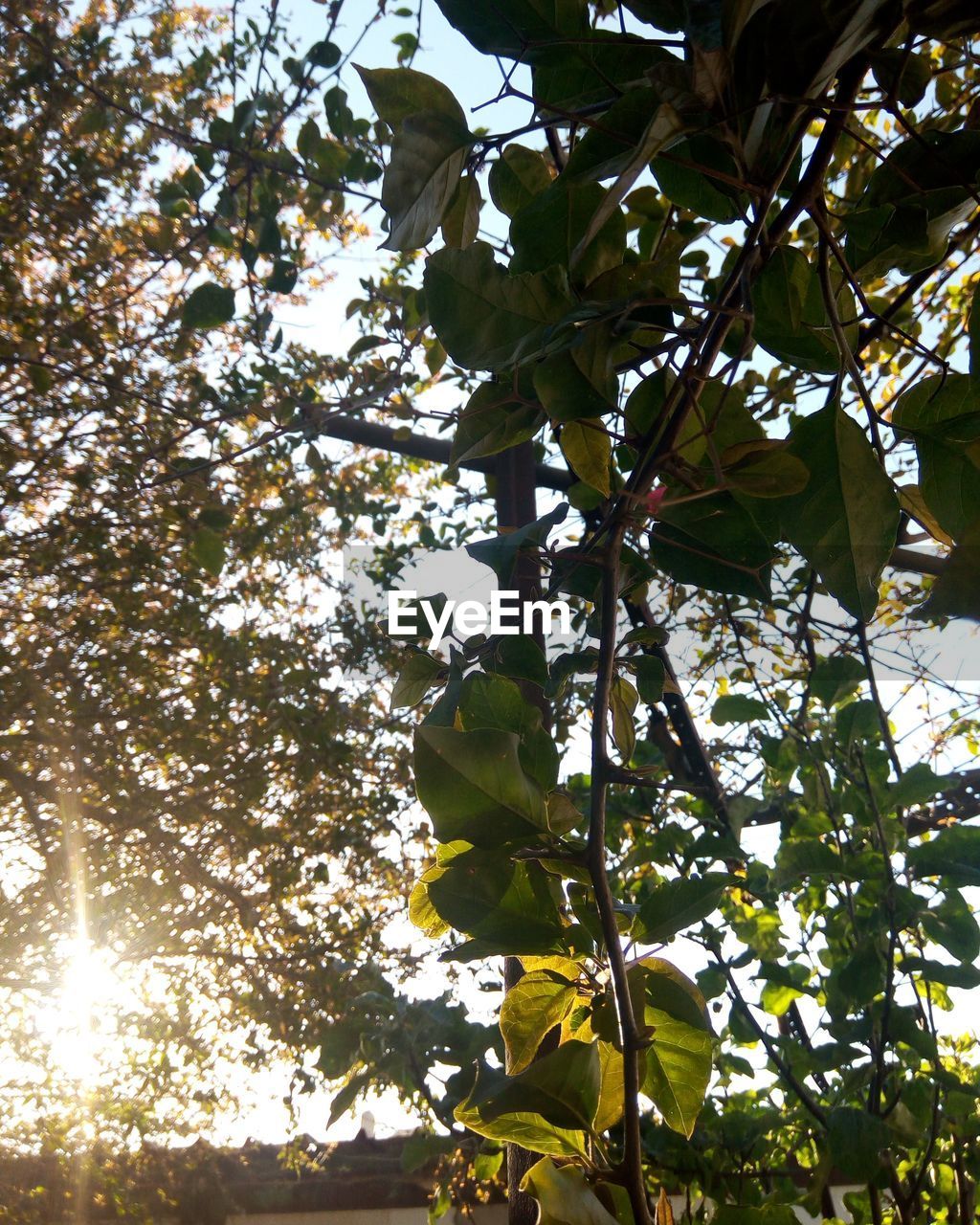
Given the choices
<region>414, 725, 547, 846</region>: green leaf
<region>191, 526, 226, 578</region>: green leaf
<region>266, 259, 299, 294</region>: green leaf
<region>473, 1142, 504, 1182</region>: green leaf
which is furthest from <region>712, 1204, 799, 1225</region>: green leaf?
<region>266, 259, 299, 294</region>: green leaf

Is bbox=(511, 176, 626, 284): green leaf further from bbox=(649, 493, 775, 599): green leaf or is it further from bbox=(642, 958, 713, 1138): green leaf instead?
bbox=(642, 958, 713, 1138): green leaf

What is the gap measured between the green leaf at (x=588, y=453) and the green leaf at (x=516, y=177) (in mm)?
131

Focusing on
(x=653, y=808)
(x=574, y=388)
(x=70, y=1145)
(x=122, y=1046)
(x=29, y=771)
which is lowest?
(x=70, y=1145)

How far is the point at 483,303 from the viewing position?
32cm

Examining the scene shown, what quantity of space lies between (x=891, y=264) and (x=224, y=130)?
125cm

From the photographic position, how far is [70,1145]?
2.10 m

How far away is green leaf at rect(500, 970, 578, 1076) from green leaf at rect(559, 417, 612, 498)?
19 cm

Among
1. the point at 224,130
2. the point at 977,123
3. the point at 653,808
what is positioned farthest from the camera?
the point at 653,808

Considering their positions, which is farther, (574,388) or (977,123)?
(977,123)

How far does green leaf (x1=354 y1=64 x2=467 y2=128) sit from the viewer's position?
0.38 m

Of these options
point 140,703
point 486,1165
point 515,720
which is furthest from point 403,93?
point 140,703

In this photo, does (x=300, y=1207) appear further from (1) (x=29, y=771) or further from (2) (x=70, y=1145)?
(1) (x=29, y=771)

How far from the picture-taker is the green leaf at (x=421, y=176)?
0.35 m

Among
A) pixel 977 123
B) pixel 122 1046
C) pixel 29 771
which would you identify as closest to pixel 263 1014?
pixel 122 1046
